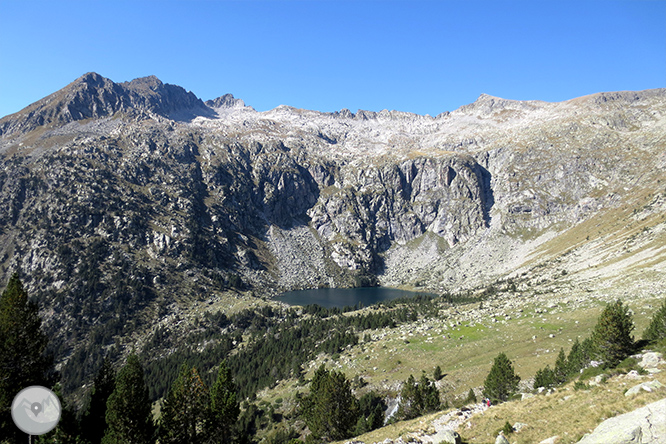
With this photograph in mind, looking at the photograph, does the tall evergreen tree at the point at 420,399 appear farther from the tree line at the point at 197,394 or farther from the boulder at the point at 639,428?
the boulder at the point at 639,428

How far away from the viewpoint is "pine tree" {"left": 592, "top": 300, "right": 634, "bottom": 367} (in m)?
32.8

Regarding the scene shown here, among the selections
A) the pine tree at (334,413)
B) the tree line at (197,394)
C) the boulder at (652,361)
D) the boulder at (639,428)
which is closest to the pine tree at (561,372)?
the tree line at (197,394)

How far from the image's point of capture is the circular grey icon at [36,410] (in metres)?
21.1

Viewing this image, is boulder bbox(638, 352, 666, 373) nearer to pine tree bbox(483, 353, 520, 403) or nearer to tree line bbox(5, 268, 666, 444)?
Answer: tree line bbox(5, 268, 666, 444)

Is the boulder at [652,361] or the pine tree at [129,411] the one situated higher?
the pine tree at [129,411]

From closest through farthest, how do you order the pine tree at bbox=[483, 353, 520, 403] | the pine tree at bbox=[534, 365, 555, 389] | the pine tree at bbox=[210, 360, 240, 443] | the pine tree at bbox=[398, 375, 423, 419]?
the pine tree at bbox=[210, 360, 240, 443] → the pine tree at bbox=[534, 365, 555, 389] → the pine tree at bbox=[483, 353, 520, 403] → the pine tree at bbox=[398, 375, 423, 419]

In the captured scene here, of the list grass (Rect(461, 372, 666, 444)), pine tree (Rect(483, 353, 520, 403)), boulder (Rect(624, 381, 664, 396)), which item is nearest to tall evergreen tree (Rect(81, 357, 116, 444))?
grass (Rect(461, 372, 666, 444))

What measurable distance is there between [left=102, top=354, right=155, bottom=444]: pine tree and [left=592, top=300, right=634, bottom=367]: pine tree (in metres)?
45.8

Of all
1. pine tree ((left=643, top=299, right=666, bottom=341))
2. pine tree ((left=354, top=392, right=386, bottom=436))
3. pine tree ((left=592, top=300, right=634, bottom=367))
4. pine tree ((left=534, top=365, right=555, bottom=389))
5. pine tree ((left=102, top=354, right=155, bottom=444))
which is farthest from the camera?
pine tree ((left=354, top=392, right=386, bottom=436))

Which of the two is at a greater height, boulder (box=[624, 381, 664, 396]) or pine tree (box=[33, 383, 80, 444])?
pine tree (box=[33, 383, 80, 444])

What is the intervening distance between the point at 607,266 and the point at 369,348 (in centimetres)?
9103

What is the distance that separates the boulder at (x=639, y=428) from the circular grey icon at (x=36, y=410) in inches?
1269

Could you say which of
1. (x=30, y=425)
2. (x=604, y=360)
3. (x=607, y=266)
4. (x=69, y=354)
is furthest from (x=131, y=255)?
(x=607, y=266)

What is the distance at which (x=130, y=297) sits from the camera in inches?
5635
